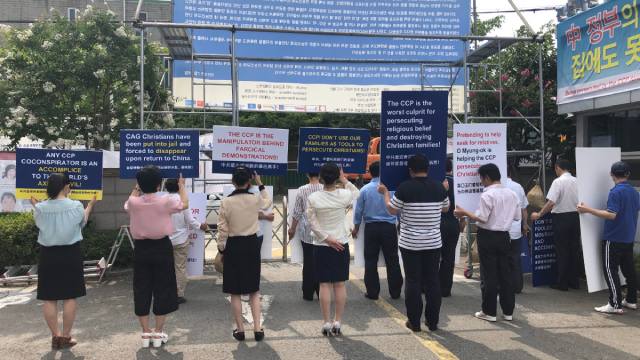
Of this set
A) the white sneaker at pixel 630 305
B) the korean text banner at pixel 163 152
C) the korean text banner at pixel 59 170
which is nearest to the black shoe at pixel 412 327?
the white sneaker at pixel 630 305

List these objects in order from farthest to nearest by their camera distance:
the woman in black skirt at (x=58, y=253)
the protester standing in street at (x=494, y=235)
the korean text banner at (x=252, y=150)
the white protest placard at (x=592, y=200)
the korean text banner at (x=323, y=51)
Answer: the korean text banner at (x=323, y=51) → the korean text banner at (x=252, y=150) → the white protest placard at (x=592, y=200) → the protester standing in street at (x=494, y=235) → the woman in black skirt at (x=58, y=253)

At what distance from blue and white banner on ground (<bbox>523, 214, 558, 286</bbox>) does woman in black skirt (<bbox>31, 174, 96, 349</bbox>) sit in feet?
18.6

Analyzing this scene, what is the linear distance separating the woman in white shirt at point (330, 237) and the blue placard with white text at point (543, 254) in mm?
3329

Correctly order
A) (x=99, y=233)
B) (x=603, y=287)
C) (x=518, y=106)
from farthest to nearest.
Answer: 1. (x=518, y=106)
2. (x=99, y=233)
3. (x=603, y=287)

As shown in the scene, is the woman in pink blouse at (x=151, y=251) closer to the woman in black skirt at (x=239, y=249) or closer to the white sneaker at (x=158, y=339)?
the white sneaker at (x=158, y=339)

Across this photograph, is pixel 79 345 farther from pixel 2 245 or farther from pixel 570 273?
pixel 570 273

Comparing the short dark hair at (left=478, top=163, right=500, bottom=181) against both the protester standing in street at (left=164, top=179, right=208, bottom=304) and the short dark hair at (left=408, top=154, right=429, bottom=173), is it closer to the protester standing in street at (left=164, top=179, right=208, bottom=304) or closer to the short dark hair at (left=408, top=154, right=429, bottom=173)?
the short dark hair at (left=408, top=154, right=429, bottom=173)

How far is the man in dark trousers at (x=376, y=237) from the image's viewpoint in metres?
6.23

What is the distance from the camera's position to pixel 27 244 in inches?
311

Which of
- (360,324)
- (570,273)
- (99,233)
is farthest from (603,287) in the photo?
(99,233)

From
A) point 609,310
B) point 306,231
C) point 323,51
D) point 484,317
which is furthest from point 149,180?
point 323,51

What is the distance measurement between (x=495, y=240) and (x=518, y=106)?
650cm

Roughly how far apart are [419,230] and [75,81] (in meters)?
9.69

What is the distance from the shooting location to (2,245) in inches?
308
